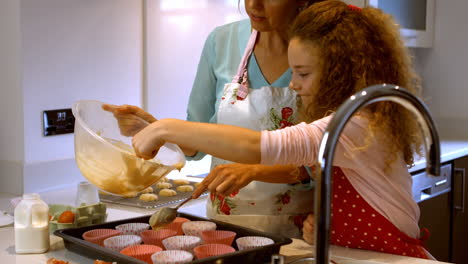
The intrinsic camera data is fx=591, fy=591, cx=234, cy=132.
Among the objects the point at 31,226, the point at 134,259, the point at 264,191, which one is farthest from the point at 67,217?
the point at 264,191

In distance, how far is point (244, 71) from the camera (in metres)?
1.51

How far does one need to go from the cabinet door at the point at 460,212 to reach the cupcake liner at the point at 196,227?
5.77ft

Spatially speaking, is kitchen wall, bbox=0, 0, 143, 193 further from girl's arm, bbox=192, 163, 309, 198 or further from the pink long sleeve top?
the pink long sleeve top

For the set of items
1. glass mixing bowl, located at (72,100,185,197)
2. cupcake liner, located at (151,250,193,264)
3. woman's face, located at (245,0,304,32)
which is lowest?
cupcake liner, located at (151,250,193,264)

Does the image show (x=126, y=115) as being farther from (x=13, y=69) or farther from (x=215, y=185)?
(x=13, y=69)

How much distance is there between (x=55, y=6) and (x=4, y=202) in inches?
24.8

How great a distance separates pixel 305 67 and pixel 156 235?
48cm

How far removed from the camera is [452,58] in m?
3.29

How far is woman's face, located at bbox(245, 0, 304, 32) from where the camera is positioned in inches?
53.5

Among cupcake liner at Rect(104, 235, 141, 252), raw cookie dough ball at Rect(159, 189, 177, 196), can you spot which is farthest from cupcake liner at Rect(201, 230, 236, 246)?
raw cookie dough ball at Rect(159, 189, 177, 196)

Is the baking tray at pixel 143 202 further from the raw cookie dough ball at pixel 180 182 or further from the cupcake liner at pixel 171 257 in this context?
the cupcake liner at pixel 171 257

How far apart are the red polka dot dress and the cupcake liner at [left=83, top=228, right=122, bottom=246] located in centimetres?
48

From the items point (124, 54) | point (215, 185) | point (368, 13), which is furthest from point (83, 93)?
point (368, 13)

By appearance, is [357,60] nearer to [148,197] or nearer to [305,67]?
[305,67]
